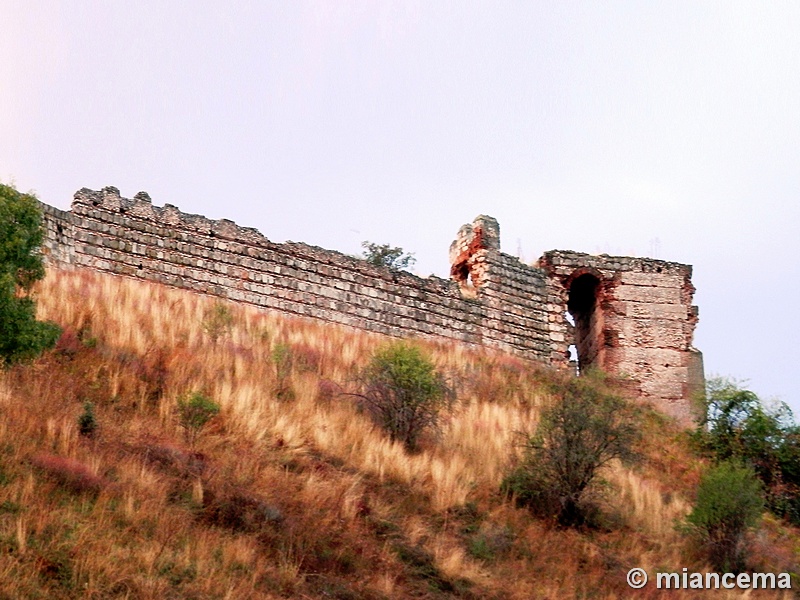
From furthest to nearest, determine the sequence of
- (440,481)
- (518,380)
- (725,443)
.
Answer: (518,380)
(725,443)
(440,481)

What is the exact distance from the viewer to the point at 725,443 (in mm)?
17672

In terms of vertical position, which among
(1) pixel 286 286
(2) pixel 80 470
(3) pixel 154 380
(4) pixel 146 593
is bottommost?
(4) pixel 146 593

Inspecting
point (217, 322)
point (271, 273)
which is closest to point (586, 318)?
point (271, 273)

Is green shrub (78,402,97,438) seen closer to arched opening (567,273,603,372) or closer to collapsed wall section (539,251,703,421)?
collapsed wall section (539,251,703,421)

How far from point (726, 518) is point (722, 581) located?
2.93 ft

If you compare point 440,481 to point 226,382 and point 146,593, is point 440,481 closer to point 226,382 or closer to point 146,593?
point 226,382

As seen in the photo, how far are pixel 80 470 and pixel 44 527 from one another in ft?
3.37

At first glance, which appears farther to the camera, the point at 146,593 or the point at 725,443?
the point at 725,443

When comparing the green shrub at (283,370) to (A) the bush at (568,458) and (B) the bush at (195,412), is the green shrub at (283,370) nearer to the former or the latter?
(B) the bush at (195,412)

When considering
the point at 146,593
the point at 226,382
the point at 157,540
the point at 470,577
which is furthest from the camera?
the point at 226,382

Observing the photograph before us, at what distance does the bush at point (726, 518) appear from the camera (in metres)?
12.6

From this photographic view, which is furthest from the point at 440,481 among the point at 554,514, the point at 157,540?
the point at 157,540

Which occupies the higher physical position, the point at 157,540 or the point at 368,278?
the point at 368,278

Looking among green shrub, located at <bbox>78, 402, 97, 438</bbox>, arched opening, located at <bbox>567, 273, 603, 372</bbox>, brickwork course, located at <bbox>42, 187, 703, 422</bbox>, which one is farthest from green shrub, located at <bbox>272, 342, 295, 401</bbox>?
arched opening, located at <bbox>567, 273, 603, 372</bbox>
